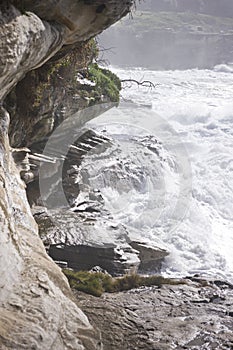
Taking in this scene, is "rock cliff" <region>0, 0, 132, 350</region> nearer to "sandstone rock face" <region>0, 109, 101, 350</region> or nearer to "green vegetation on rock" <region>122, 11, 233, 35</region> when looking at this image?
"sandstone rock face" <region>0, 109, 101, 350</region>

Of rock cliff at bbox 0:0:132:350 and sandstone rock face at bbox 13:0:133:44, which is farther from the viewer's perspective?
sandstone rock face at bbox 13:0:133:44

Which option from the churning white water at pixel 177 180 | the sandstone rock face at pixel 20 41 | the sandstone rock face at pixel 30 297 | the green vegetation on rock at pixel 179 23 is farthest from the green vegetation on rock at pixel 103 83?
the green vegetation on rock at pixel 179 23

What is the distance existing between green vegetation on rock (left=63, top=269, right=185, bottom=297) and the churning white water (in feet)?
12.1

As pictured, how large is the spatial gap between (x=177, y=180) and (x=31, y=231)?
15.7 m

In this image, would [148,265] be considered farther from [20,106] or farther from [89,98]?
[20,106]

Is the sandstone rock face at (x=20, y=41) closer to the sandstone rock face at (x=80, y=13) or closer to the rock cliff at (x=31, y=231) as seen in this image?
the rock cliff at (x=31, y=231)

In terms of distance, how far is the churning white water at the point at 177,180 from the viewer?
14992 mm

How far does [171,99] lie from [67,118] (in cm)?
2329

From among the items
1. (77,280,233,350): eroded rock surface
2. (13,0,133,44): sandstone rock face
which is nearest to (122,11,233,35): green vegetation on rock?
(77,280,233,350): eroded rock surface

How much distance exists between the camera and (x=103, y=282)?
8.44 m

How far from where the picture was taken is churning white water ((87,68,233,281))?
49.2 feet

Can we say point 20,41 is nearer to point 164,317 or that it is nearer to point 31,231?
point 31,231

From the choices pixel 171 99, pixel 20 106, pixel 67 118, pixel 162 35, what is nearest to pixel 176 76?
pixel 171 99

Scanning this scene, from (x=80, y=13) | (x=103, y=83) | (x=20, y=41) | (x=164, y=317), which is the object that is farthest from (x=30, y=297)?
(x=103, y=83)
